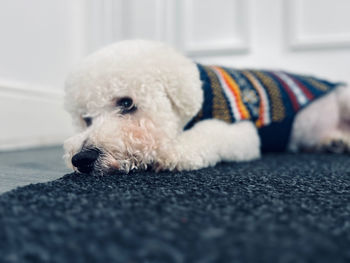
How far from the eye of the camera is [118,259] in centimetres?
30

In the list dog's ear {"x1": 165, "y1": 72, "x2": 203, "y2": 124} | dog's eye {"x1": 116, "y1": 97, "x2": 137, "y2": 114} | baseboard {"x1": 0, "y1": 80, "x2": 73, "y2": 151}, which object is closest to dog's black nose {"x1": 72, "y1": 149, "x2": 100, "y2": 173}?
dog's eye {"x1": 116, "y1": 97, "x2": 137, "y2": 114}

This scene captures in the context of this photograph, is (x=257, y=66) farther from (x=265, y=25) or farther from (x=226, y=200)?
(x=226, y=200)

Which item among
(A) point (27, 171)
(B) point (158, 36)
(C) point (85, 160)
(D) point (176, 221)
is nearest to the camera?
(D) point (176, 221)

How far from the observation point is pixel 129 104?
0.86 m

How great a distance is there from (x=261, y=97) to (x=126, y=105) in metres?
0.50

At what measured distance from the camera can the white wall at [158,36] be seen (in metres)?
1.51

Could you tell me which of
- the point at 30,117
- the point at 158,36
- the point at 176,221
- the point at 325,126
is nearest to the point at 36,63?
the point at 30,117

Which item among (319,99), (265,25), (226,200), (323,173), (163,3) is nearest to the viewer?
(226,200)

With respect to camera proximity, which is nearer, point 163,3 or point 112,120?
point 112,120

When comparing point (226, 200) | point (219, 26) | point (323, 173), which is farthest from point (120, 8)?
point (226, 200)

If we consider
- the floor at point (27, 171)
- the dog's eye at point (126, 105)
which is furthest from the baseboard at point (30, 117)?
the dog's eye at point (126, 105)

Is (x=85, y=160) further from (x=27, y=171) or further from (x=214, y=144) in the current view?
(x=214, y=144)

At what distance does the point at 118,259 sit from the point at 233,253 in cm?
10

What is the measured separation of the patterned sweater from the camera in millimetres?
1015
